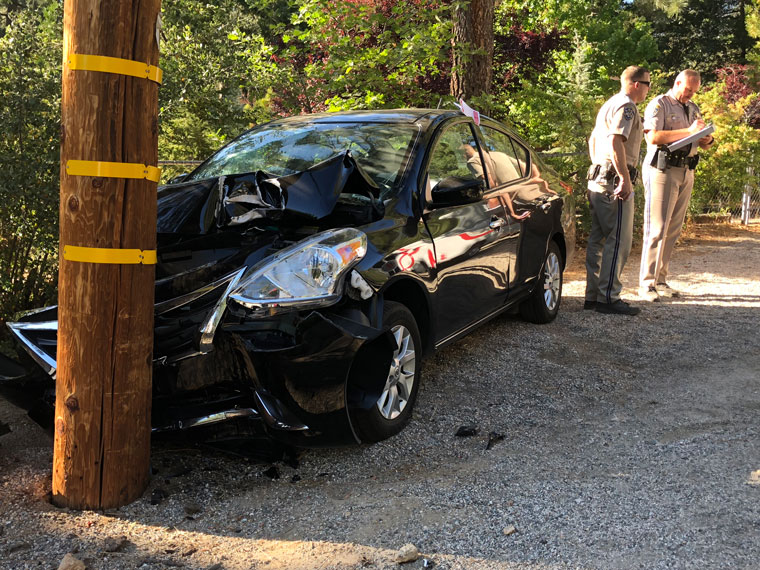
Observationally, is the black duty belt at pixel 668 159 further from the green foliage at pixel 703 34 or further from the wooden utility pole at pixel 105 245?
the green foliage at pixel 703 34

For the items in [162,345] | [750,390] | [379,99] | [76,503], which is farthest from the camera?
[379,99]

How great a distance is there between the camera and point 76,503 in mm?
3090

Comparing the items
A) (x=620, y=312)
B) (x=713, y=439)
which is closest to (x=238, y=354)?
(x=713, y=439)

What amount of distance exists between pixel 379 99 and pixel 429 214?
454cm

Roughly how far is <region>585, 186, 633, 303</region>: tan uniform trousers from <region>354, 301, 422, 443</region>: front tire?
11.6 feet

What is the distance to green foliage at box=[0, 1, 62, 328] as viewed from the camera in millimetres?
5094

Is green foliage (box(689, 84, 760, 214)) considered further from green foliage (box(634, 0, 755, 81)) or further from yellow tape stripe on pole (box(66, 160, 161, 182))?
green foliage (box(634, 0, 755, 81))

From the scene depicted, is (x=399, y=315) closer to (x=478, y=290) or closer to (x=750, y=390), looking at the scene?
(x=478, y=290)

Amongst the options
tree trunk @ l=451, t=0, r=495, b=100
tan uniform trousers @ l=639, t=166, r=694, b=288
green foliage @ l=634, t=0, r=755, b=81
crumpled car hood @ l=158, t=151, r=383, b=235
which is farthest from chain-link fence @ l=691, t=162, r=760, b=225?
green foliage @ l=634, t=0, r=755, b=81

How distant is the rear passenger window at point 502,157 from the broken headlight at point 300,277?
2132 millimetres

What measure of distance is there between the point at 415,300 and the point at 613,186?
11.3 ft

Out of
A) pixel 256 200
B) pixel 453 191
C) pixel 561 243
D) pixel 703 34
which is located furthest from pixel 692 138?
pixel 703 34

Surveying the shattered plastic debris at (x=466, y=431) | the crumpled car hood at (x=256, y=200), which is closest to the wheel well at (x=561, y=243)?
the shattered plastic debris at (x=466, y=431)

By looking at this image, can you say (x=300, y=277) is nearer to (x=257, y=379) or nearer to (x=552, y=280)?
(x=257, y=379)
